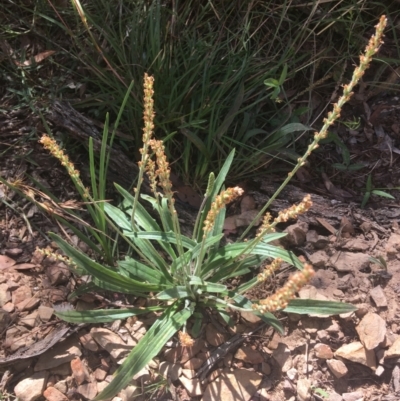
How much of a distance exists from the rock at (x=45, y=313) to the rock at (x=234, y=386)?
760 mm

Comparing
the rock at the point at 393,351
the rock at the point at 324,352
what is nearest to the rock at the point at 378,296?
the rock at the point at 393,351

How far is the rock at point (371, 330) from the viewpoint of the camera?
6.33ft

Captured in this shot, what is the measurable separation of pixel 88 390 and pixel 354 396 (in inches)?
42.8

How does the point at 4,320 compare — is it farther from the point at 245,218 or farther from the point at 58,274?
the point at 245,218

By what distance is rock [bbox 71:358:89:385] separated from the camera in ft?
6.33

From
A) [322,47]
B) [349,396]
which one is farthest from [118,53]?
[349,396]

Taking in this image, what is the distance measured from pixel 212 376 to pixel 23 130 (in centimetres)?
154

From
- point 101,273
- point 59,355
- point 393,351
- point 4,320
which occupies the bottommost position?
point 393,351

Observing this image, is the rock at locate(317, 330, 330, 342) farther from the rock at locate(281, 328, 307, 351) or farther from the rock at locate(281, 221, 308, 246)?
the rock at locate(281, 221, 308, 246)

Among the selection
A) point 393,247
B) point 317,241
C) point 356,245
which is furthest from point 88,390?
point 393,247

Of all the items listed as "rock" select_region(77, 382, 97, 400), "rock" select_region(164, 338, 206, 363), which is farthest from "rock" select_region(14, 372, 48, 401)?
"rock" select_region(164, 338, 206, 363)

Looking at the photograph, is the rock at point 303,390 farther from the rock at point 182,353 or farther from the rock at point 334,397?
the rock at point 182,353

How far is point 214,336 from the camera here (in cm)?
202

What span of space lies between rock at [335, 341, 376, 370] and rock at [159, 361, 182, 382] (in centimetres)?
67
